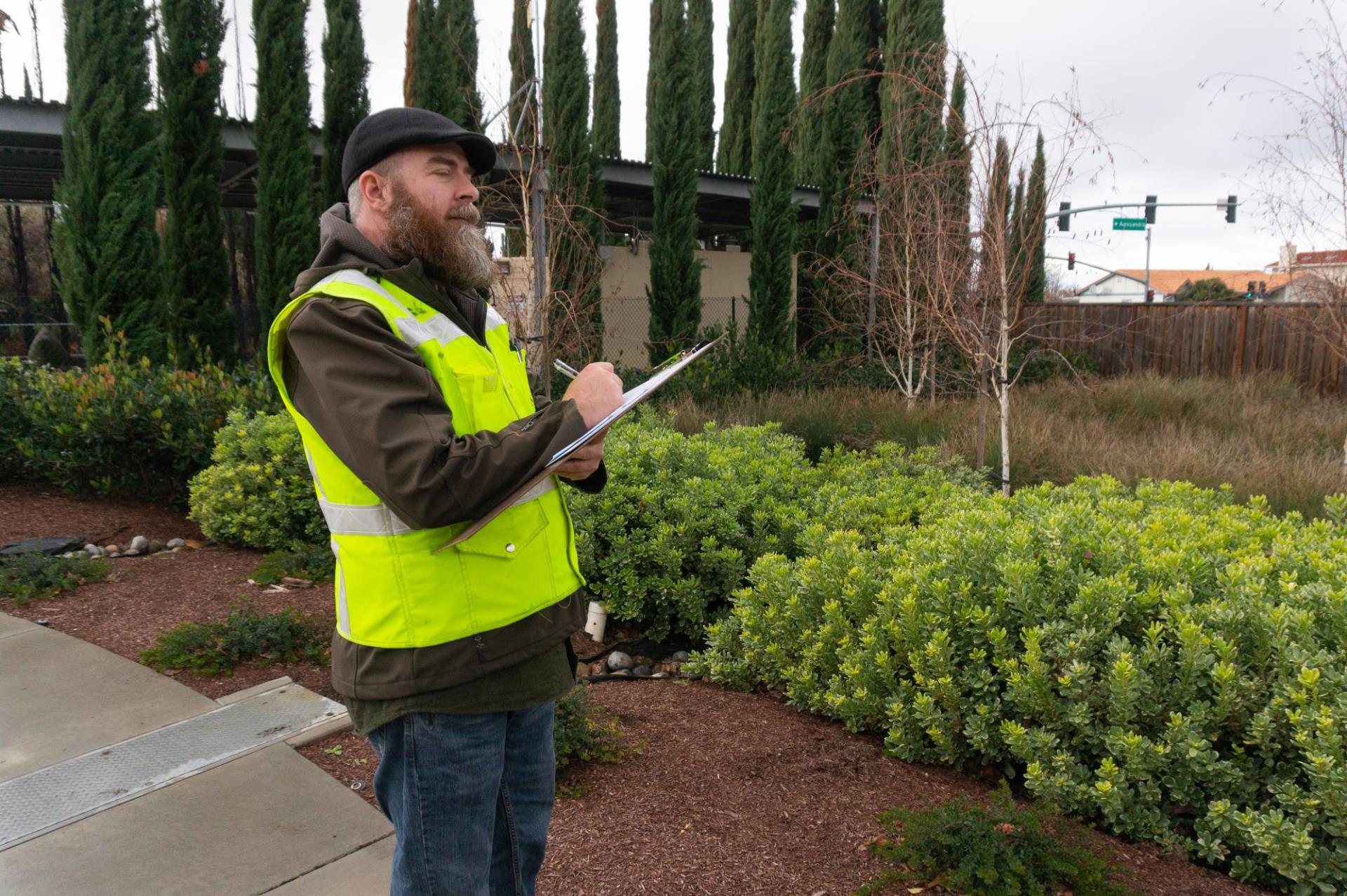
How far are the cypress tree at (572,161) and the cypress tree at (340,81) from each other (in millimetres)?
2609

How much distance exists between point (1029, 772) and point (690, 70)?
14115mm

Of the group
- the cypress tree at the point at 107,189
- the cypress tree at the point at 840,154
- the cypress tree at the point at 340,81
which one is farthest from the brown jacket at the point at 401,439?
the cypress tree at the point at 840,154

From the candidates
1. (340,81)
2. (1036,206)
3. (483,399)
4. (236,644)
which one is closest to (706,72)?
(340,81)

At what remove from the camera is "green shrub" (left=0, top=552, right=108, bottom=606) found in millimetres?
5562

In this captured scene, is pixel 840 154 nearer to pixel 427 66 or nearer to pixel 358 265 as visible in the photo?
pixel 427 66

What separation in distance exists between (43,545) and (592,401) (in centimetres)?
607

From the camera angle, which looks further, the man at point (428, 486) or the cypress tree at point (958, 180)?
the cypress tree at point (958, 180)

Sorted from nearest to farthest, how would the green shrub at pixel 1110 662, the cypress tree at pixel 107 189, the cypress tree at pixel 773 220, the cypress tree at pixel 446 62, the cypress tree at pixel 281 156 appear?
the green shrub at pixel 1110 662 → the cypress tree at pixel 107 189 → the cypress tree at pixel 281 156 → the cypress tree at pixel 446 62 → the cypress tree at pixel 773 220

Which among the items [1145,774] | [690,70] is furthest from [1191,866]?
[690,70]

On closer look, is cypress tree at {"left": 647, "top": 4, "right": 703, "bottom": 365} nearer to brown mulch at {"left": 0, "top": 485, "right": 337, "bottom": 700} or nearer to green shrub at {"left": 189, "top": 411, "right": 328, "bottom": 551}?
green shrub at {"left": 189, "top": 411, "right": 328, "bottom": 551}

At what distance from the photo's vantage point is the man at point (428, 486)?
1765 mm

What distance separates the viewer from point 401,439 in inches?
67.5

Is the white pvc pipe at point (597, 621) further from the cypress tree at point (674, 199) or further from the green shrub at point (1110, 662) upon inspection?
the cypress tree at point (674, 199)

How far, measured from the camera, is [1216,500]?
17.8ft
